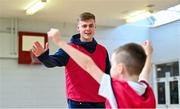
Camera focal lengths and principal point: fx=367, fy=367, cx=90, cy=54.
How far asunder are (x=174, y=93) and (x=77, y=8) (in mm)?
4202

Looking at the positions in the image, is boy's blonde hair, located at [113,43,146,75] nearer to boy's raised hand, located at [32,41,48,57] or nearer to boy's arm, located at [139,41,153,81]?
boy's arm, located at [139,41,153,81]

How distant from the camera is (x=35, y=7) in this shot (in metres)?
9.06

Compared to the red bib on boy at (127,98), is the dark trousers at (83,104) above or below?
below

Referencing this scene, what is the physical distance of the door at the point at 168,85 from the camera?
1123 centimetres

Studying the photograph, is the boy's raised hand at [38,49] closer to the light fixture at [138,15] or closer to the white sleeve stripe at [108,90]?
the white sleeve stripe at [108,90]

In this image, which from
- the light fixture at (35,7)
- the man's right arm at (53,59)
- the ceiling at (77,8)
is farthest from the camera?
the ceiling at (77,8)

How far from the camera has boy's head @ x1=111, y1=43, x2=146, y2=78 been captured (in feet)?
4.54

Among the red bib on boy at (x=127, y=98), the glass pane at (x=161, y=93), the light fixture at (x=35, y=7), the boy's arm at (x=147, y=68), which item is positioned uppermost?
the light fixture at (x=35, y=7)

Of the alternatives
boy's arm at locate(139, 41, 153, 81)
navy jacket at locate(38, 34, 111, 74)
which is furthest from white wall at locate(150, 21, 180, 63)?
boy's arm at locate(139, 41, 153, 81)

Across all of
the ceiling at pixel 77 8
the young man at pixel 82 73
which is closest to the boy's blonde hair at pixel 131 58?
the young man at pixel 82 73

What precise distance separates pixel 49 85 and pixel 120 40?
2.96 meters

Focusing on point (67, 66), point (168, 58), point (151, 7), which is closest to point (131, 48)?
point (67, 66)

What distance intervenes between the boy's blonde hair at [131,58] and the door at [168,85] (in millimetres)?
10007

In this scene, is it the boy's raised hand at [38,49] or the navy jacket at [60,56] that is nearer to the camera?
the boy's raised hand at [38,49]
